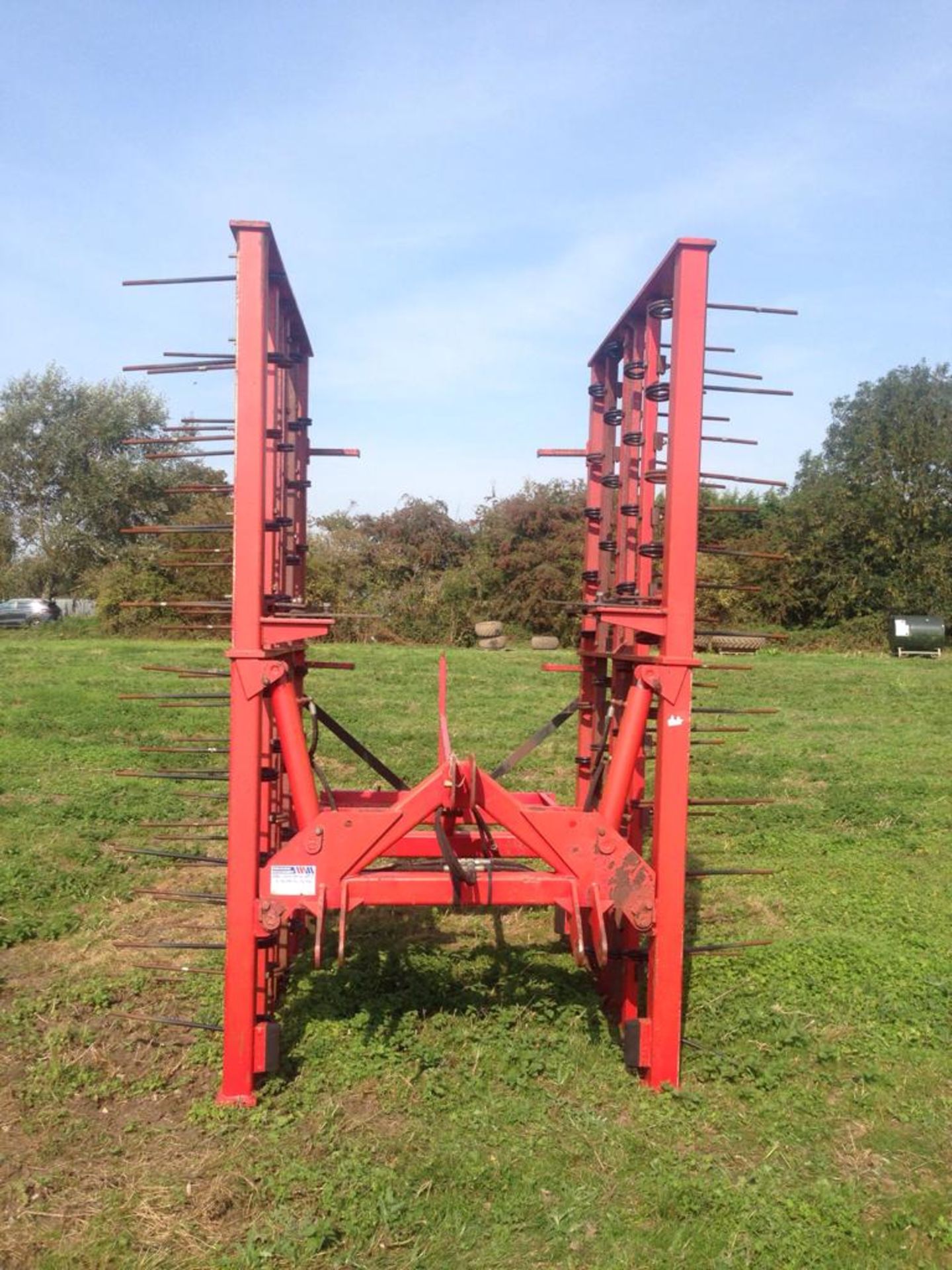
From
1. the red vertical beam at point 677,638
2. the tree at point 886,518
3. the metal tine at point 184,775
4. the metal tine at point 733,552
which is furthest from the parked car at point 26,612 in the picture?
the red vertical beam at point 677,638

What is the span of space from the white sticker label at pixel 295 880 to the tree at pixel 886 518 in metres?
29.5

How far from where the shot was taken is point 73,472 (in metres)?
36.5

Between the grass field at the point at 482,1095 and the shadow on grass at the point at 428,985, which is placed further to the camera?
the shadow on grass at the point at 428,985

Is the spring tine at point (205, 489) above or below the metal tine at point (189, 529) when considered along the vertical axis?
above

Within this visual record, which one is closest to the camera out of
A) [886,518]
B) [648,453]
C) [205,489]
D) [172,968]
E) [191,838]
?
[205,489]

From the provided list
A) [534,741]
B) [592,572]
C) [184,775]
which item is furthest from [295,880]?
[592,572]

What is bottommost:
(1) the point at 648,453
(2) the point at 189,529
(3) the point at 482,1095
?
(3) the point at 482,1095

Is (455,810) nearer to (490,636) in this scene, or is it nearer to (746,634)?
(746,634)

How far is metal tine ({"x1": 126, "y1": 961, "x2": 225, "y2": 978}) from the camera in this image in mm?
4957

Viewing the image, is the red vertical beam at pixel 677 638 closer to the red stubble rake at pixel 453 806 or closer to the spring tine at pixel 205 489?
the red stubble rake at pixel 453 806

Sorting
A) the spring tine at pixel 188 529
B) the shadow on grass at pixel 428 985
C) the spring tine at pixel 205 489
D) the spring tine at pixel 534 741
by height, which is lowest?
the shadow on grass at pixel 428 985

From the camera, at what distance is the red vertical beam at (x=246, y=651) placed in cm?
379

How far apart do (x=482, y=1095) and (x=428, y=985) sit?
0.92 m

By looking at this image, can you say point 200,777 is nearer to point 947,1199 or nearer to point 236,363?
point 236,363
